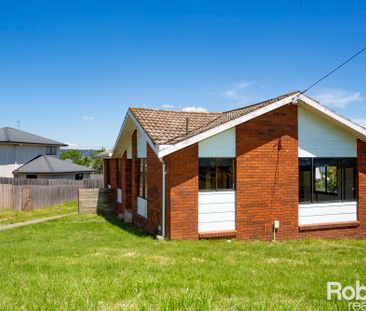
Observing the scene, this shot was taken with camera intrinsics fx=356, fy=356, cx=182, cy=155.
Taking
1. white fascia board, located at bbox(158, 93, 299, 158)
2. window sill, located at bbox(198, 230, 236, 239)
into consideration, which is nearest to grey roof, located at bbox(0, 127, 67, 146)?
white fascia board, located at bbox(158, 93, 299, 158)

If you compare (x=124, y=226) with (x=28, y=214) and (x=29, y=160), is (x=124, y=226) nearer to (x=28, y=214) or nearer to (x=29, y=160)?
(x=28, y=214)

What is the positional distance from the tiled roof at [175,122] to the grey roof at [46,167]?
22.4 metres

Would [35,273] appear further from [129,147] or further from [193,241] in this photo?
[129,147]

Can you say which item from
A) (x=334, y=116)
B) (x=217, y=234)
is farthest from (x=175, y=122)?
(x=334, y=116)

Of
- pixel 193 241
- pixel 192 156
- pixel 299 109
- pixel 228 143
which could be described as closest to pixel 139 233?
pixel 193 241

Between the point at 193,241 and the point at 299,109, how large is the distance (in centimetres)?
582

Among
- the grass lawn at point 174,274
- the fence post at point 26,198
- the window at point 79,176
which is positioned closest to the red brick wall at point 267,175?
the grass lawn at point 174,274

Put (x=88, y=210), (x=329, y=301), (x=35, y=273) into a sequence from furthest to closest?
→ (x=88, y=210), (x=35, y=273), (x=329, y=301)

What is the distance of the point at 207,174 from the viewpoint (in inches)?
451

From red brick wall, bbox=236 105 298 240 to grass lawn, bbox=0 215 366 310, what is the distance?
0.96m

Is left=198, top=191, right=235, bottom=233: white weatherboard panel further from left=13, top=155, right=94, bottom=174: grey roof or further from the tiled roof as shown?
left=13, top=155, right=94, bottom=174: grey roof

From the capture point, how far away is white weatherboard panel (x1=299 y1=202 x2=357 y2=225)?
1249 centimetres

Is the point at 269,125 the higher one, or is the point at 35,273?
the point at 269,125

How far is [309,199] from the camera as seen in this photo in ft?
42.9
